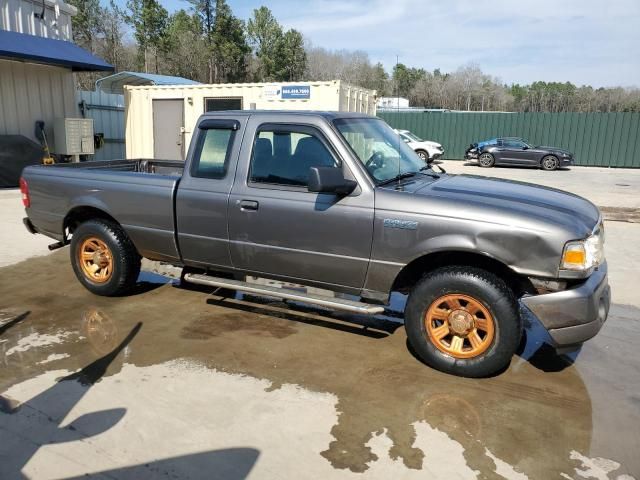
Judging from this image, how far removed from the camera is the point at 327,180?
150 inches

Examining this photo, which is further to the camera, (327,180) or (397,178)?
(397,178)

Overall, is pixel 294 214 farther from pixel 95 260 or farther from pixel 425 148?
pixel 425 148

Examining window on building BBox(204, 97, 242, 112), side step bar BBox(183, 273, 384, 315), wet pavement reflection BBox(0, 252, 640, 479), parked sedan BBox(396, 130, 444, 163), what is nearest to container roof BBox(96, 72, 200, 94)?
window on building BBox(204, 97, 242, 112)

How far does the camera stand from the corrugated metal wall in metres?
19.1

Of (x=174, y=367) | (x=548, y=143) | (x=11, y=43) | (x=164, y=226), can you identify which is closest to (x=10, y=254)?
(x=164, y=226)

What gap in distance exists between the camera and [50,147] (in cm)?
1552

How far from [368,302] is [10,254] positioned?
219 inches

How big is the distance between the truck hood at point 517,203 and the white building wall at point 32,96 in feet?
45.0

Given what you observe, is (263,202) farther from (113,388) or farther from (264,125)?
(113,388)

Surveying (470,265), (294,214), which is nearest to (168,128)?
(294,214)

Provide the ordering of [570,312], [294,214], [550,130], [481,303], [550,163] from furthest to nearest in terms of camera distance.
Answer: [550,130], [550,163], [294,214], [481,303], [570,312]

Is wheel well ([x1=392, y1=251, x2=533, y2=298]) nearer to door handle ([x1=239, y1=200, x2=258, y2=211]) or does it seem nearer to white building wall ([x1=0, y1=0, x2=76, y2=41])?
door handle ([x1=239, y1=200, x2=258, y2=211])

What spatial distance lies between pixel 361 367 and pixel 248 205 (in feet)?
5.39

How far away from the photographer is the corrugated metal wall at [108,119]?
19094mm
